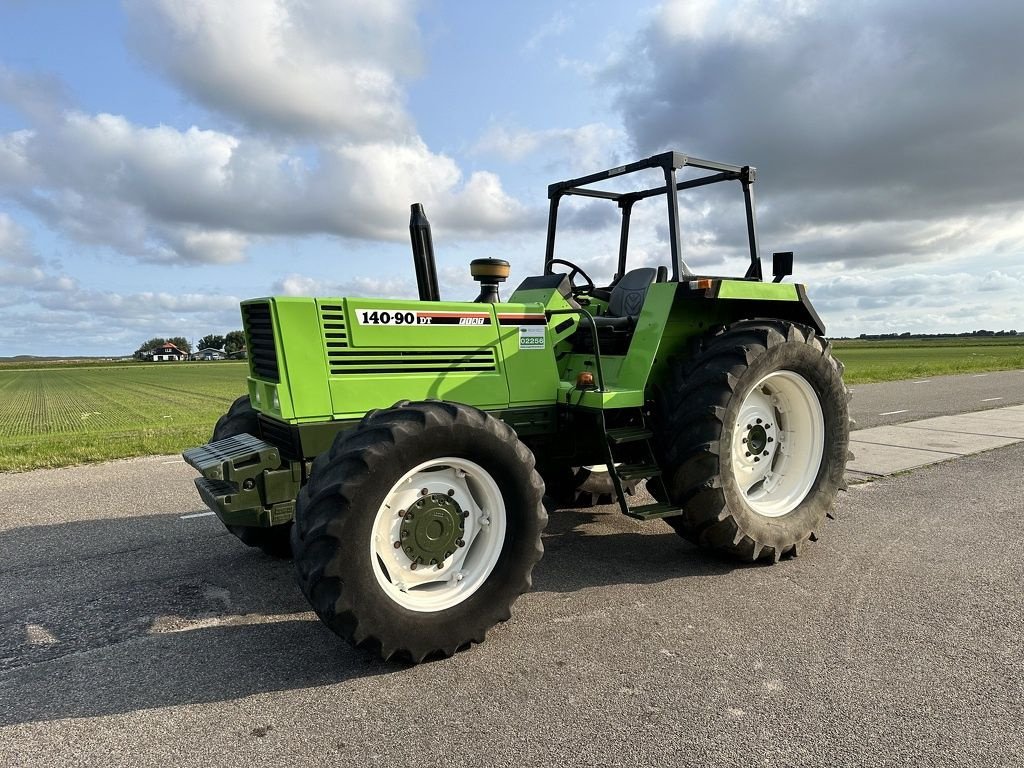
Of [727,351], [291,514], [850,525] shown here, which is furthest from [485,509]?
[850,525]

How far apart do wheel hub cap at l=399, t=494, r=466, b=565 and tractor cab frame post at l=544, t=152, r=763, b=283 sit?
2.22 metres

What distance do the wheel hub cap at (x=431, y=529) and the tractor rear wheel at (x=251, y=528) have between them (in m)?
1.41

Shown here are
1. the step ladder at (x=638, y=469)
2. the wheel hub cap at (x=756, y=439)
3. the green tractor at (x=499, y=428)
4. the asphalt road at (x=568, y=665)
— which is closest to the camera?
the asphalt road at (x=568, y=665)

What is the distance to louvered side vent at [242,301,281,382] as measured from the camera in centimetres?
364

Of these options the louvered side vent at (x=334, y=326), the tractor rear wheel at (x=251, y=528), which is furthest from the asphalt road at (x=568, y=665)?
the louvered side vent at (x=334, y=326)

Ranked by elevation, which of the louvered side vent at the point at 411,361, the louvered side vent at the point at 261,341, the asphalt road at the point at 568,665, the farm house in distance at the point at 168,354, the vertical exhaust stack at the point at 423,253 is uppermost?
the farm house in distance at the point at 168,354

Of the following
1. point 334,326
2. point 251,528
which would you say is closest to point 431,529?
point 334,326

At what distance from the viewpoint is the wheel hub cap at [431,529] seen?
321 centimetres

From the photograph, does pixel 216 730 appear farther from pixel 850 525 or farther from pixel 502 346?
pixel 850 525

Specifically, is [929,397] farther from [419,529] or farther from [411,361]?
[419,529]

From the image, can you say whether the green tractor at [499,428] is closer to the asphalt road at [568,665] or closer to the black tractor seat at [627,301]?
the black tractor seat at [627,301]

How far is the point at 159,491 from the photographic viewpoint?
6344 millimetres

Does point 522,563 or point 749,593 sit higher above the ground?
point 522,563

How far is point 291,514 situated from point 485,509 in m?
1.00
